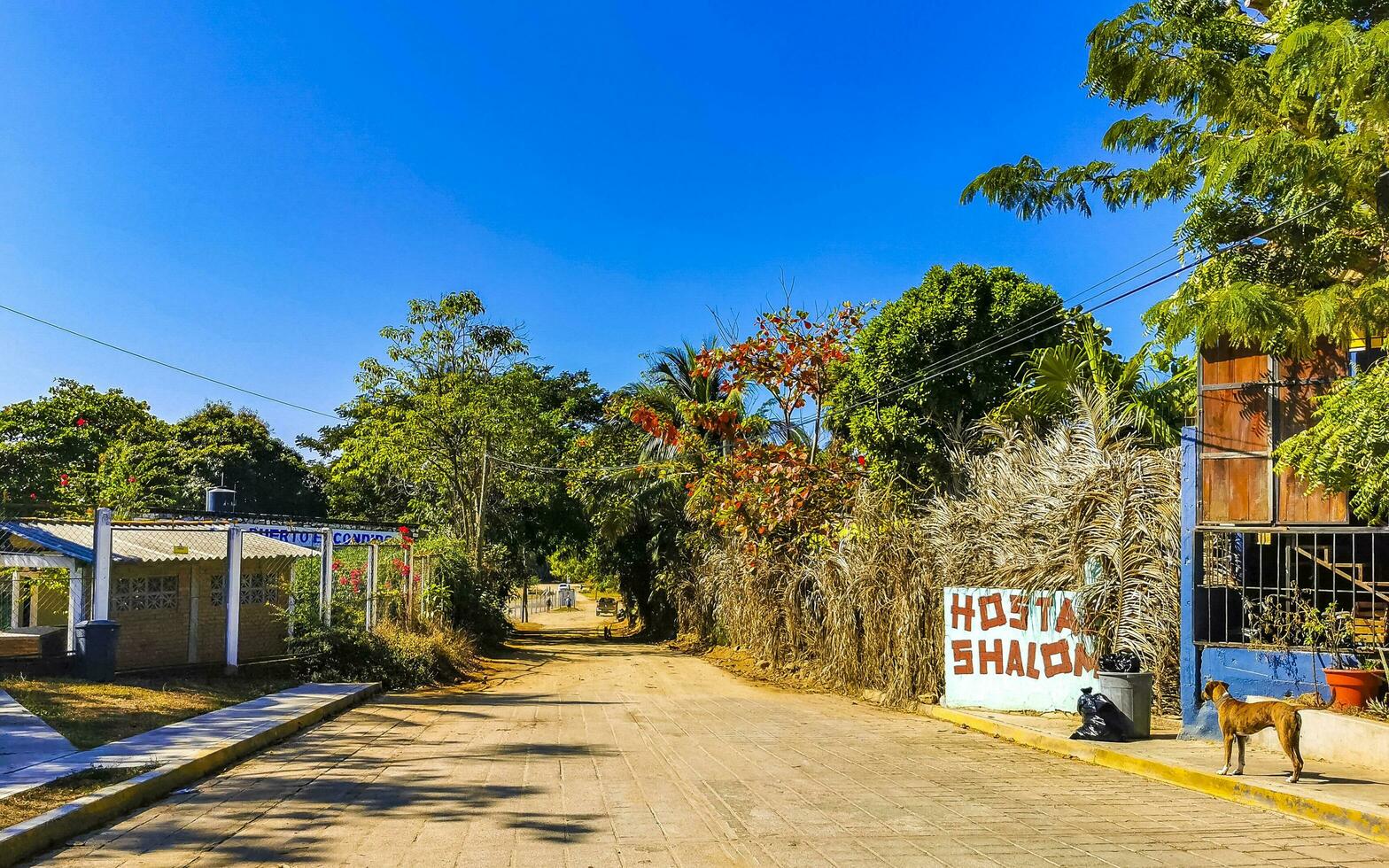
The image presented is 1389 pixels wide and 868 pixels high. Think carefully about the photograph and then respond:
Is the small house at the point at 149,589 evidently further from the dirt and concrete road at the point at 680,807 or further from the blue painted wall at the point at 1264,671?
the blue painted wall at the point at 1264,671

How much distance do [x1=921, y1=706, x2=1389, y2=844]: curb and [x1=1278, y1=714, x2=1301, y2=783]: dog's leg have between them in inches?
14.4

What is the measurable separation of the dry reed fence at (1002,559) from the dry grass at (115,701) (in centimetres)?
973

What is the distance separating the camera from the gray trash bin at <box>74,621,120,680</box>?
13523 mm

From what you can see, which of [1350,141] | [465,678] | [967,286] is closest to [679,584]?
[465,678]

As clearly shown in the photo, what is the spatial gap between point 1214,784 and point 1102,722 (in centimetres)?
213

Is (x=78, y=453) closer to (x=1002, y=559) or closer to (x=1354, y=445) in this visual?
(x=1002, y=559)

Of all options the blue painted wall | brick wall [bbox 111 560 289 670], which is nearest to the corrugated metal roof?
brick wall [bbox 111 560 289 670]

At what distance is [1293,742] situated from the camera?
27.9 feet

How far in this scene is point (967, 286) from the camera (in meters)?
19.5

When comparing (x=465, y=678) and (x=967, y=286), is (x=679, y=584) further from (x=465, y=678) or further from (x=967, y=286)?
(x=967, y=286)

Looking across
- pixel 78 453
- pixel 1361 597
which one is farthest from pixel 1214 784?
pixel 78 453

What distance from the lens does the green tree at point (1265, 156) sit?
934cm

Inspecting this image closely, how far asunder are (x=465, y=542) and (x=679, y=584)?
23.0 feet

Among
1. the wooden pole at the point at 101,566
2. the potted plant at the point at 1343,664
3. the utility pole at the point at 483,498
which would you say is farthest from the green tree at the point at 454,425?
the potted plant at the point at 1343,664
